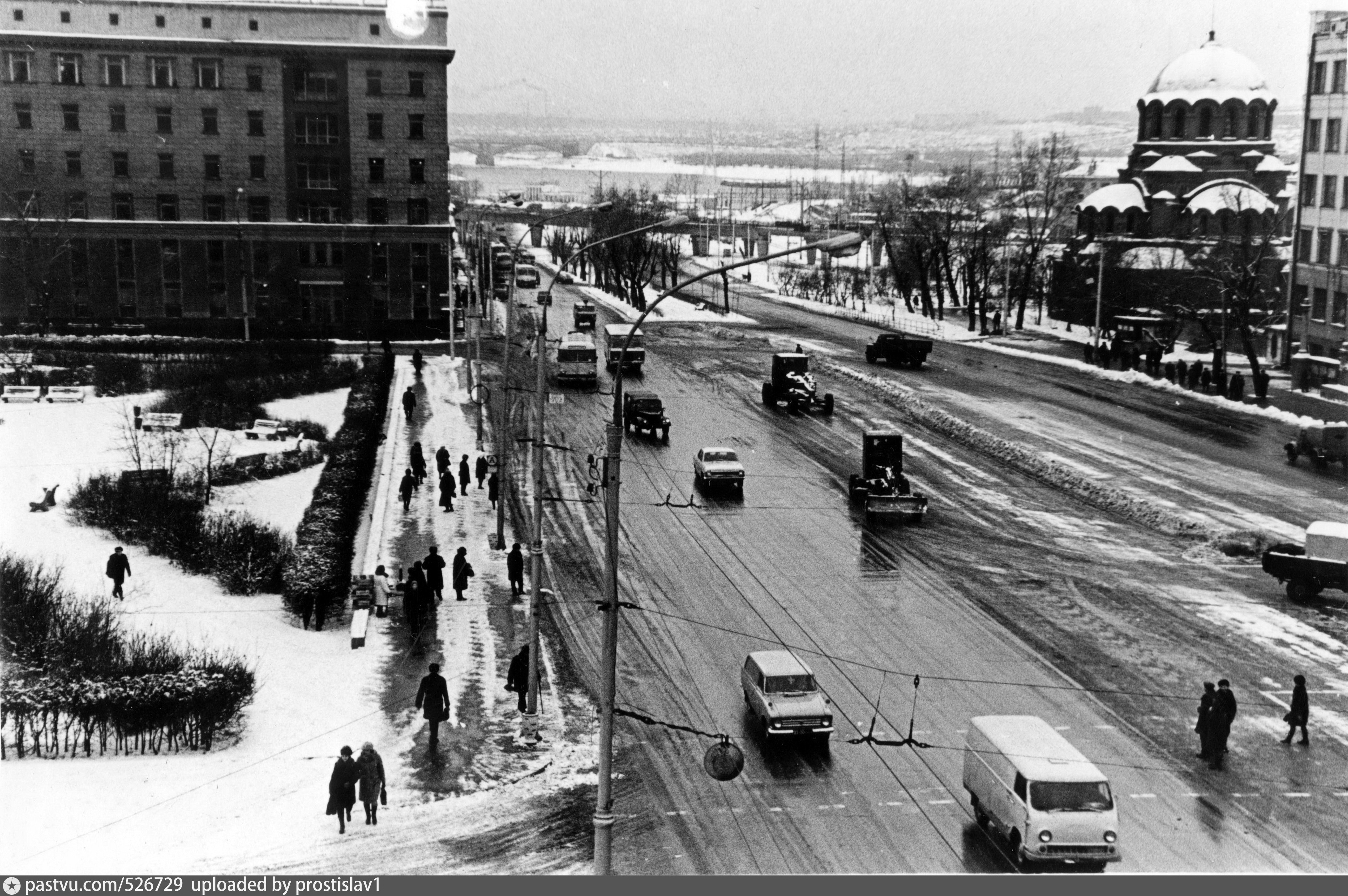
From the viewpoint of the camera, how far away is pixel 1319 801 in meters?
22.8

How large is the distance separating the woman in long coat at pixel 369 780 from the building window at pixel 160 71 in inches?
2774

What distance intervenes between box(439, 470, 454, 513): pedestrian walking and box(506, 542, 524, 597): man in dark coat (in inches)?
302

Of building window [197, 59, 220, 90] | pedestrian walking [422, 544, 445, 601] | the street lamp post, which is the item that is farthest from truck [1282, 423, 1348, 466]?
building window [197, 59, 220, 90]

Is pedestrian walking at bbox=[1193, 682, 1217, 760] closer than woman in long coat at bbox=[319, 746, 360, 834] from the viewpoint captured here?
No

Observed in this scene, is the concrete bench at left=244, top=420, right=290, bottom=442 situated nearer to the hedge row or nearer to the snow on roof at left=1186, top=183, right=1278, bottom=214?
the hedge row

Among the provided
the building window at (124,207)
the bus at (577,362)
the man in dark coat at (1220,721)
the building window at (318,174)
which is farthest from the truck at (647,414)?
the building window at (124,207)

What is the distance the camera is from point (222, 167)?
84.1 metres

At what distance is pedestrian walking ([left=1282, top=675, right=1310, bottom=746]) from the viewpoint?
82.3 feet

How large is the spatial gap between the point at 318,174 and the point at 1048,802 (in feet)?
239

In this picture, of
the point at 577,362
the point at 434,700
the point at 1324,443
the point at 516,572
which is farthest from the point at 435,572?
the point at 577,362

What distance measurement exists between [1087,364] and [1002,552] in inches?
1552

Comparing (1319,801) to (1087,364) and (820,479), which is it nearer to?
(820,479)

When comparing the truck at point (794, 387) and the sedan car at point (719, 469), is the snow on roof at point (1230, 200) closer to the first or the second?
the truck at point (794, 387)

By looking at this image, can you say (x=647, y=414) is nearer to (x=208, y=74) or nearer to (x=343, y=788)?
(x=343, y=788)
